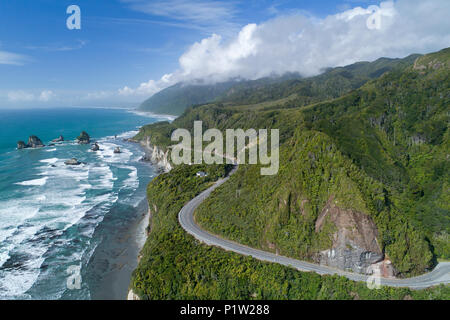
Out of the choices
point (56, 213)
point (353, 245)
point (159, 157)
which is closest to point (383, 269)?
point (353, 245)

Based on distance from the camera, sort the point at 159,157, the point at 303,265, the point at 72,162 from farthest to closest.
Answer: the point at 159,157 → the point at 72,162 → the point at 303,265

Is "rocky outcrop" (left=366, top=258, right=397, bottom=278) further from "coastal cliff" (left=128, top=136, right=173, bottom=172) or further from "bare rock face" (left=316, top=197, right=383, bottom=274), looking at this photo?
"coastal cliff" (left=128, top=136, right=173, bottom=172)

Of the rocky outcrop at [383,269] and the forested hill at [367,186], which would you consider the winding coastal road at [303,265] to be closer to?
the rocky outcrop at [383,269]

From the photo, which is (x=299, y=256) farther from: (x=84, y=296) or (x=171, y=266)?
(x=84, y=296)

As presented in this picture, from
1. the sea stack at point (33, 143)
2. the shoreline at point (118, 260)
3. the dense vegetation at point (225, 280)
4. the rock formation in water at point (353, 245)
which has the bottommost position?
the shoreline at point (118, 260)

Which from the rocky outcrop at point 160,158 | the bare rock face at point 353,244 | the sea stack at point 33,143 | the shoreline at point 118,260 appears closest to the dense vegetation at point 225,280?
the bare rock face at point 353,244

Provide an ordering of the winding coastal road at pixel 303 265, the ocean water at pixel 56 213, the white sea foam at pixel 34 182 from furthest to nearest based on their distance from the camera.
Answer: the white sea foam at pixel 34 182 < the ocean water at pixel 56 213 < the winding coastal road at pixel 303 265

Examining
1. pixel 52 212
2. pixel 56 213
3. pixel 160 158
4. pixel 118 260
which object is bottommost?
pixel 118 260

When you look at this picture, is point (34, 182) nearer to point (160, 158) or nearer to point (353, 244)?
point (160, 158)
